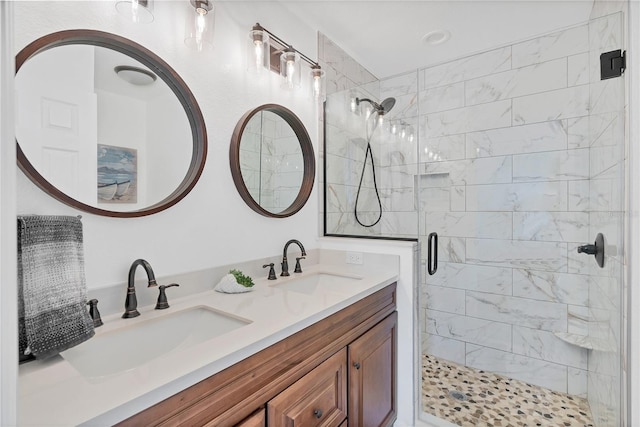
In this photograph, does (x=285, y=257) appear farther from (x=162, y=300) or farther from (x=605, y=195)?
(x=605, y=195)

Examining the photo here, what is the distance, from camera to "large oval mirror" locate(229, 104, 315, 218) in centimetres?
163

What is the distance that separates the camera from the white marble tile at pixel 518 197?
2.18 metres

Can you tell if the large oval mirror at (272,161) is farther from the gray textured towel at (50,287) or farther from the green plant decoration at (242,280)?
the gray textured towel at (50,287)

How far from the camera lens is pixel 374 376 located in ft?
5.07

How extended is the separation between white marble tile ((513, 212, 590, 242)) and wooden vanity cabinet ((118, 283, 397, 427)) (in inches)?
48.2

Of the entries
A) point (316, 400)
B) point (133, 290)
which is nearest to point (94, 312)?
point (133, 290)

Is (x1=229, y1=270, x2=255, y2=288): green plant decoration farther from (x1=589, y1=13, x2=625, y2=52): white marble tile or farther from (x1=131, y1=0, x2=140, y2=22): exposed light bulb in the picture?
(x1=589, y1=13, x2=625, y2=52): white marble tile

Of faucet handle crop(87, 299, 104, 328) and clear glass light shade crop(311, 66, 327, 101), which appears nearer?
faucet handle crop(87, 299, 104, 328)

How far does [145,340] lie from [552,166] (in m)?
2.61

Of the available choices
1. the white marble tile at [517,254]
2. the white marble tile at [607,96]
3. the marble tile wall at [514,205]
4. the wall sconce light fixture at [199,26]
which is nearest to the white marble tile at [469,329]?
the marble tile wall at [514,205]

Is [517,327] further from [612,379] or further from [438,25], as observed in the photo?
[438,25]

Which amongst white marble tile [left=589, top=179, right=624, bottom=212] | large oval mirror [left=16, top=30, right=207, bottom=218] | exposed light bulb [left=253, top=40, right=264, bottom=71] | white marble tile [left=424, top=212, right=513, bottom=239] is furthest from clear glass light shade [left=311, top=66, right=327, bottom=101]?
white marble tile [left=589, top=179, right=624, bottom=212]

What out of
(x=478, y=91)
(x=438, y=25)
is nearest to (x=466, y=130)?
(x=478, y=91)

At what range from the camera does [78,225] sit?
37.3 inches
